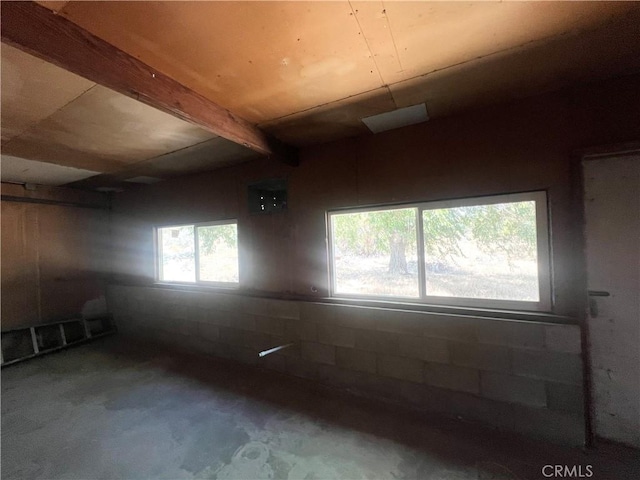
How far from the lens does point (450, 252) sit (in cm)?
233

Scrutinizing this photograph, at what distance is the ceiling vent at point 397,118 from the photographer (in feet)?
7.12

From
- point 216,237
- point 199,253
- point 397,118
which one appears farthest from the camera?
point 199,253

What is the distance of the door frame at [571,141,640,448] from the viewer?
1.84 metres

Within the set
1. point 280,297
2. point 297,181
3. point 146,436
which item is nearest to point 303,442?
point 146,436

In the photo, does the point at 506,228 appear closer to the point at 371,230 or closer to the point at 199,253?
the point at 371,230

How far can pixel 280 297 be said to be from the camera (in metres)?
3.14

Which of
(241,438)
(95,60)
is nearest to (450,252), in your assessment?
(241,438)

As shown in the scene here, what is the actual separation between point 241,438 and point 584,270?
9.25 feet

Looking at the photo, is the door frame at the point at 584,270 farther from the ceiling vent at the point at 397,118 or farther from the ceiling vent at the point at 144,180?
the ceiling vent at the point at 144,180

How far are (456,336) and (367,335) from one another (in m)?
0.78

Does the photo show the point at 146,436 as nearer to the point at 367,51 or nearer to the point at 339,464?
the point at 339,464

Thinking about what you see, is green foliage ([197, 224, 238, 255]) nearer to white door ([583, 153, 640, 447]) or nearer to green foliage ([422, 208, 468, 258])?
green foliage ([422, 208, 468, 258])

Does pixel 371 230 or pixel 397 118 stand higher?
pixel 397 118

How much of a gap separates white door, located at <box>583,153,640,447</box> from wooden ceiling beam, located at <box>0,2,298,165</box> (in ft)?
9.13
